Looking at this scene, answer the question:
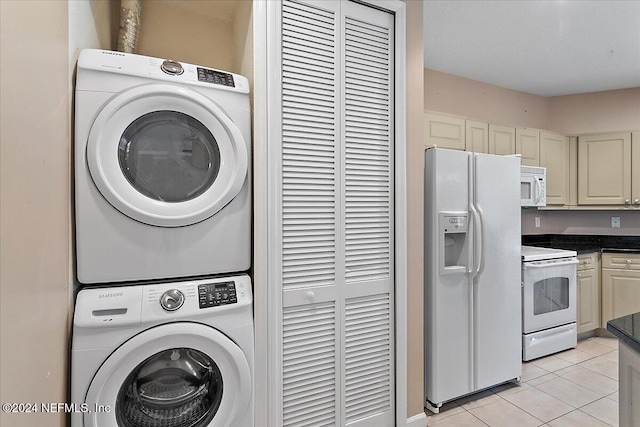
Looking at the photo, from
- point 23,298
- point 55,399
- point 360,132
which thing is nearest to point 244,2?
point 360,132

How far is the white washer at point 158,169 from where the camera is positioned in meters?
1.27

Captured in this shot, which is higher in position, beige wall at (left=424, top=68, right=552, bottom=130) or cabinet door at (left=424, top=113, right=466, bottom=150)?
beige wall at (left=424, top=68, right=552, bottom=130)

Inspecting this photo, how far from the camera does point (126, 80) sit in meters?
1.32

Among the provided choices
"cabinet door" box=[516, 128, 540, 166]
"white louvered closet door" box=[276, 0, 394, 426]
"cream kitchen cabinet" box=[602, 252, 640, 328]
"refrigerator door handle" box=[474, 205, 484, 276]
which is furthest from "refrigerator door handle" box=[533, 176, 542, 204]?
"white louvered closet door" box=[276, 0, 394, 426]

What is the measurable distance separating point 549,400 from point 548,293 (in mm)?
998

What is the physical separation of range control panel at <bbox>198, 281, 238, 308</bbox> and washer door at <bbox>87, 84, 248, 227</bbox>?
0.29 meters

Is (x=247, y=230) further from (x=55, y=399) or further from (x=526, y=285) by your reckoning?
(x=526, y=285)

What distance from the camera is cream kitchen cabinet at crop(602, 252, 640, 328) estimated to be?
3.34 meters

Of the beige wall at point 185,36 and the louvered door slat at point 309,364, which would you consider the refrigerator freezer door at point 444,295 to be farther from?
the beige wall at point 185,36

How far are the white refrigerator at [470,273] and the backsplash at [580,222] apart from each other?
1.90 m

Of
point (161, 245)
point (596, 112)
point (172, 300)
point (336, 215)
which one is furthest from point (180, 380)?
point (596, 112)

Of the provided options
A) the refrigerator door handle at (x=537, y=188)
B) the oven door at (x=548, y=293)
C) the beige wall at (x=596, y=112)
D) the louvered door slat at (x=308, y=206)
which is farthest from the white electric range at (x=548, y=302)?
the louvered door slat at (x=308, y=206)

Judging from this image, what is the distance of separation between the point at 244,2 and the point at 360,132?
0.93 metres

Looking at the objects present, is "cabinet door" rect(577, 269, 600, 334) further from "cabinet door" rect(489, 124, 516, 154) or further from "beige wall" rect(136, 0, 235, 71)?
Answer: "beige wall" rect(136, 0, 235, 71)
